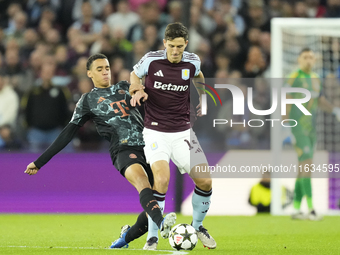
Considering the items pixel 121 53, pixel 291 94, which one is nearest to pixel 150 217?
pixel 291 94

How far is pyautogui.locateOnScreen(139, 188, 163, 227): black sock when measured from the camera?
512 centimetres

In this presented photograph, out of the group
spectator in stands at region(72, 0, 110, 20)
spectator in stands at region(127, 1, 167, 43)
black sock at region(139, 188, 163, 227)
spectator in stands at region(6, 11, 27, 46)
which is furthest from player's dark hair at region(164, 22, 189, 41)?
spectator in stands at region(72, 0, 110, 20)

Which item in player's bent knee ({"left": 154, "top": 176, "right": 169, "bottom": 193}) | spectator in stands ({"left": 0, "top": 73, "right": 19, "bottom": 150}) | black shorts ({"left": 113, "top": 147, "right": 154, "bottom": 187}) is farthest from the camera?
spectator in stands ({"left": 0, "top": 73, "right": 19, "bottom": 150})

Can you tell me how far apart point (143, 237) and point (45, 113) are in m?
3.74

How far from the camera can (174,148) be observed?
19.3 feet

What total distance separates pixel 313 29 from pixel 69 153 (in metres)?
4.44

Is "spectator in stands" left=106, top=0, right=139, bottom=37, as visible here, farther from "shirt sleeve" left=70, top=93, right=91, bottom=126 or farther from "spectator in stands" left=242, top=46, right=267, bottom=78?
"shirt sleeve" left=70, top=93, right=91, bottom=126

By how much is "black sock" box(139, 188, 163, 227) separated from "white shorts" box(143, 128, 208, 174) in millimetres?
372

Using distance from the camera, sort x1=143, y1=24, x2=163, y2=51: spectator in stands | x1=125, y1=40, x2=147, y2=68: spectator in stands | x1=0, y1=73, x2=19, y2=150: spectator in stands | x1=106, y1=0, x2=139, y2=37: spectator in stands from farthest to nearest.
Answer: x1=106, y1=0, x2=139, y2=37: spectator in stands
x1=143, y1=24, x2=163, y2=51: spectator in stands
x1=125, y1=40, x2=147, y2=68: spectator in stands
x1=0, y1=73, x2=19, y2=150: spectator in stands

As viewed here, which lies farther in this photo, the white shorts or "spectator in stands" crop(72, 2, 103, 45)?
"spectator in stands" crop(72, 2, 103, 45)

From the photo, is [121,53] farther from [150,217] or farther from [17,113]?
[150,217]

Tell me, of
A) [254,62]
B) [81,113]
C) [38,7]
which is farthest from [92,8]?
[81,113]

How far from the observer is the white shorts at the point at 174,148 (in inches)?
226

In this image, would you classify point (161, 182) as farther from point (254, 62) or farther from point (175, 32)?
point (254, 62)
